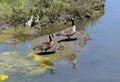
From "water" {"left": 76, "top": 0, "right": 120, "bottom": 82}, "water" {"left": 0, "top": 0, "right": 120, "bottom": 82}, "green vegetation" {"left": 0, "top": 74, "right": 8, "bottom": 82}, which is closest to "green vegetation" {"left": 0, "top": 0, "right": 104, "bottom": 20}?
"water" {"left": 76, "top": 0, "right": 120, "bottom": 82}

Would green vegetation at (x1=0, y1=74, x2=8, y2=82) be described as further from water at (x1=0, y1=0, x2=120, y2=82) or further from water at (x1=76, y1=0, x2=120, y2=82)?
water at (x1=76, y1=0, x2=120, y2=82)

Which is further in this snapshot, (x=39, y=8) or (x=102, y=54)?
(x=39, y=8)

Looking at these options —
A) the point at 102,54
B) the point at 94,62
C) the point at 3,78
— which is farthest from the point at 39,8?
the point at 3,78

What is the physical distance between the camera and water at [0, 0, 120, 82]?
22.4 m

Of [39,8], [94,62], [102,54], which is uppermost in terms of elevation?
[39,8]

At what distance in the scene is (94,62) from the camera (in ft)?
83.0

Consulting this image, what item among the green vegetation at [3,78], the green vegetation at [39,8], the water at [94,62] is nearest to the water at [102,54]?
the water at [94,62]

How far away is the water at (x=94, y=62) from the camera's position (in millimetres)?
22356

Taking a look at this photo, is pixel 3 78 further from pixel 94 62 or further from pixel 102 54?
pixel 102 54

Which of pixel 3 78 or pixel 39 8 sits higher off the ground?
pixel 39 8

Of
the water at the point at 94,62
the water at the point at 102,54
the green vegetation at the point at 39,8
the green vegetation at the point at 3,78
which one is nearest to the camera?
the green vegetation at the point at 3,78

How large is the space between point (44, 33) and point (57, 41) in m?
4.31

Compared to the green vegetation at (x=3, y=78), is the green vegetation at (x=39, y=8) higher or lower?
higher

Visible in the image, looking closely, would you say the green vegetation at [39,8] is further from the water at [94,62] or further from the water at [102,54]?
the water at [94,62]
